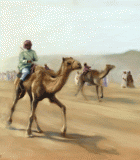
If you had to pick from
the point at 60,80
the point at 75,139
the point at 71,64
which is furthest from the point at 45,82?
the point at 75,139

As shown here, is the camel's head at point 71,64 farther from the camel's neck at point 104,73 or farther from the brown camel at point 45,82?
the camel's neck at point 104,73

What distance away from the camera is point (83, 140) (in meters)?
5.31

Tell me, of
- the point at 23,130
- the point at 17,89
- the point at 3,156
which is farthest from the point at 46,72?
the point at 3,156

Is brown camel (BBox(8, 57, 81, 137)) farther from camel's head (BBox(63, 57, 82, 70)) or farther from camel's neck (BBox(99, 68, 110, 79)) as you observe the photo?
camel's neck (BBox(99, 68, 110, 79))

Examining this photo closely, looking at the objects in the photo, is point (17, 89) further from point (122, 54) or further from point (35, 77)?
point (122, 54)

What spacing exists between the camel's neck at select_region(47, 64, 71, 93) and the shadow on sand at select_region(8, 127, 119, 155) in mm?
1112

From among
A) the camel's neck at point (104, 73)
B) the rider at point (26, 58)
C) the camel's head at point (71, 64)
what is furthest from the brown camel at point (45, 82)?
the camel's neck at point (104, 73)

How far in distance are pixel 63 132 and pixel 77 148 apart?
783 millimetres

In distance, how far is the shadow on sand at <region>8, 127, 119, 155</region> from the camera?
4.79 meters

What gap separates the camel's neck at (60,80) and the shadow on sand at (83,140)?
3.65 ft

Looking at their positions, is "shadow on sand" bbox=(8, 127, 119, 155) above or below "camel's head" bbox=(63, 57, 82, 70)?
below

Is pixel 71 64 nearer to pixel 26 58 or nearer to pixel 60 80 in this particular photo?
pixel 60 80

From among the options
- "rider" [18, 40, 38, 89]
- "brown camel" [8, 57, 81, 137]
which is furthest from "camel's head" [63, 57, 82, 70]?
"rider" [18, 40, 38, 89]

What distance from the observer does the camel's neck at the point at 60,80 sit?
504 cm
